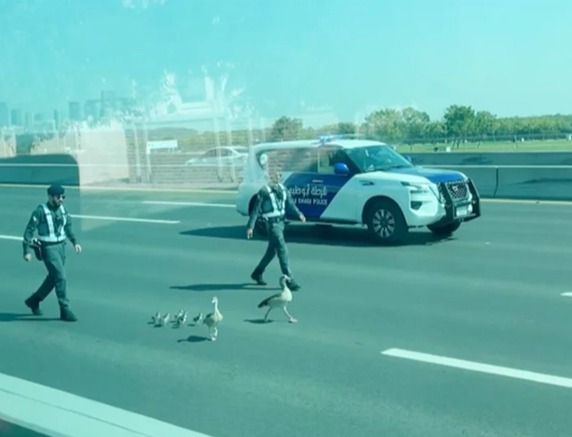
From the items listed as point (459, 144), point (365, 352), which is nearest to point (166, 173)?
point (459, 144)

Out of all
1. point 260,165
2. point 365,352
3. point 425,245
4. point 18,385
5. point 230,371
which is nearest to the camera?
point 18,385

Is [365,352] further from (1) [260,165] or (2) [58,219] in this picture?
(1) [260,165]

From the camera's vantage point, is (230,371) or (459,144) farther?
(459,144)

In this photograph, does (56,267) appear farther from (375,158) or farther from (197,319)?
(375,158)

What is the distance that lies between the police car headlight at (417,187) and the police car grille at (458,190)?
0.50m

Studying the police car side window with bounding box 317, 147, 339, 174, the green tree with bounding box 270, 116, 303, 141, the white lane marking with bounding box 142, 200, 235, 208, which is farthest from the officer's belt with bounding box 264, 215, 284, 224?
the green tree with bounding box 270, 116, 303, 141

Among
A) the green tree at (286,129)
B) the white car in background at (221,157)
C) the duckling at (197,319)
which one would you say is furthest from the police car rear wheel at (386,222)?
the white car in background at (221,157)

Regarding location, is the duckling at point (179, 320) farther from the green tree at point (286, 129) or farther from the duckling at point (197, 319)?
the green tree at point (286, 129)

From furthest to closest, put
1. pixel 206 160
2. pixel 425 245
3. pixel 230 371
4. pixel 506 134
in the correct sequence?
1. pixel 206 160
2. pixel 506 134
3. pixel 425 245
4. pixel 230 371

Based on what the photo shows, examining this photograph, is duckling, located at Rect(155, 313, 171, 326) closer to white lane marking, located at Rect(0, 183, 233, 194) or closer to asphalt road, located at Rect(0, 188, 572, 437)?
asphalt road, located at Rect(0, 188, 572, 437)

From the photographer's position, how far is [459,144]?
26.8m

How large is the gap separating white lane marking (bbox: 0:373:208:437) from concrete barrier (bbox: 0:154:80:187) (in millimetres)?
32553

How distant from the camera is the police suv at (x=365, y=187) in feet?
53.3

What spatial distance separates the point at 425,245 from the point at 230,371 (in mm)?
8630
